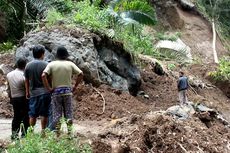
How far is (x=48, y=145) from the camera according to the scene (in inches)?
275

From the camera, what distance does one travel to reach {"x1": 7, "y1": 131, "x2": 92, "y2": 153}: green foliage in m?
6.93

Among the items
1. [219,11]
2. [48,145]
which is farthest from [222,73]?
[48,145]

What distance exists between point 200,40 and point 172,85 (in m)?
14.3

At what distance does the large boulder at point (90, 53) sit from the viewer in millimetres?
14281

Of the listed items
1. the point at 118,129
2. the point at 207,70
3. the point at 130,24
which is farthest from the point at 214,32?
the point at 118,129

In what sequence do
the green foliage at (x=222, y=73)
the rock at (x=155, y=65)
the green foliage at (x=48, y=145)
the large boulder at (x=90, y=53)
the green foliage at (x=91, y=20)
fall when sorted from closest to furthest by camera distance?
1. the green foliage at (x=48, y=145)
2. the large boulder at (x=90, y=53)
3. the green foliage at (x=91, y=20)
4. the rock at (x=155, y=65)
5. the green foliage at (x=222, y=73)

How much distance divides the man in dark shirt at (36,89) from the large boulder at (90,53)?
209 inches

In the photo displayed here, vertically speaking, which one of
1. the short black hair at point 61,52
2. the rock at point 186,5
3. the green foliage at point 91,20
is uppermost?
the rock at point 186,5

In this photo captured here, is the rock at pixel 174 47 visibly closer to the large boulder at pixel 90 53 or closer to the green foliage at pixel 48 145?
the large boulder at pixel 90 53

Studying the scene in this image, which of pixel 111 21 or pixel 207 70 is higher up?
pixel 111 21

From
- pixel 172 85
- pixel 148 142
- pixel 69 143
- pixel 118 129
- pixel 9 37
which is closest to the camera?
pixel 69 143

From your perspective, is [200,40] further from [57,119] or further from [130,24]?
[57,119]

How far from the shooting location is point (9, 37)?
20656 millimetres

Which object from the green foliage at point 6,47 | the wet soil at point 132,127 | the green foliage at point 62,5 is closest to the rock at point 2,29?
the green foliage at point 6,47
